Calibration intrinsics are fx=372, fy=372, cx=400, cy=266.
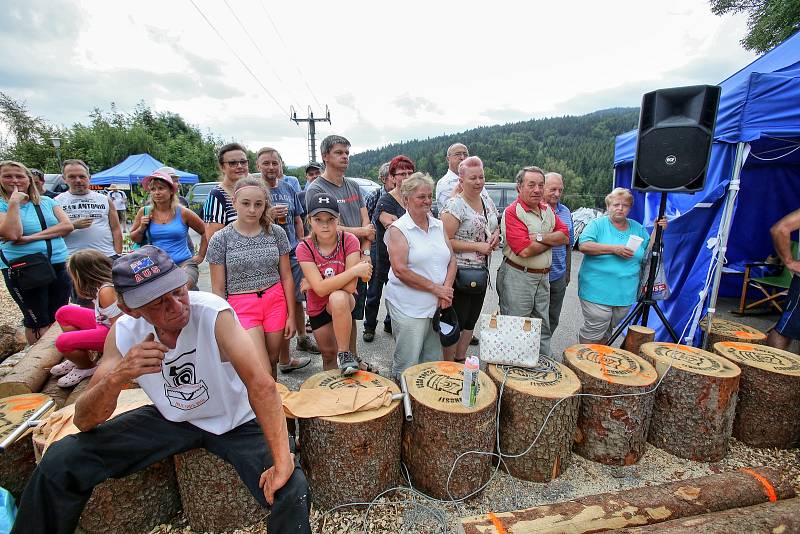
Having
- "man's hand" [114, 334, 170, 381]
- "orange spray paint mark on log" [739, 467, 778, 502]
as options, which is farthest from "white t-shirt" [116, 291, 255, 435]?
"orange spray paint mark on log" [739, 467, 778, 502]

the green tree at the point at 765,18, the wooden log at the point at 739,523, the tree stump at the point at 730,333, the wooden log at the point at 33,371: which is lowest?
the wooden log at the point at 739,523

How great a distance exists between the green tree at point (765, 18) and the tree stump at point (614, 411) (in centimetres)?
946

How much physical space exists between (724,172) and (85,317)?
5500 millimetres

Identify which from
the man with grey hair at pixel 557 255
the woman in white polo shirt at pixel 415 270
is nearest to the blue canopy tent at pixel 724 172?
the man with grey hair at pixel 557 255

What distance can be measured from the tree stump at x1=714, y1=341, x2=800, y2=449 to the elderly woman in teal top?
2.96 ft

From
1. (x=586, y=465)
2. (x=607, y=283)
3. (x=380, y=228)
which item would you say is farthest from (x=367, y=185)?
(x=586, y=465)

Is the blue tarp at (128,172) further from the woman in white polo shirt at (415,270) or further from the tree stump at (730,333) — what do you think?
the tree stump at (730,333)

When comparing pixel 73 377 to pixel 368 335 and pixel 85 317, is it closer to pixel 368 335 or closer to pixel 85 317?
pixel 85 317

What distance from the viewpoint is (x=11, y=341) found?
152 inches

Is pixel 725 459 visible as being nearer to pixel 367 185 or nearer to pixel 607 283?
pixel 607 283

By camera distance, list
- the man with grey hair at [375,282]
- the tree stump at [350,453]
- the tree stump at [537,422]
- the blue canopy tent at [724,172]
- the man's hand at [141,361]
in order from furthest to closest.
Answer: the man with grey hair at [375,282] → the blue canopy tent at [724,172] → the tree stump at [537,422] → the tree stump at [350,453] → the man's hand at [141,361]

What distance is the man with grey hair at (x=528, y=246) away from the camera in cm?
307

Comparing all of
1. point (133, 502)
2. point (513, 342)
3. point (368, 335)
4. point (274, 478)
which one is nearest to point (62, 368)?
point (133, 502)

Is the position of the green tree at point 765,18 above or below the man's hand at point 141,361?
above
